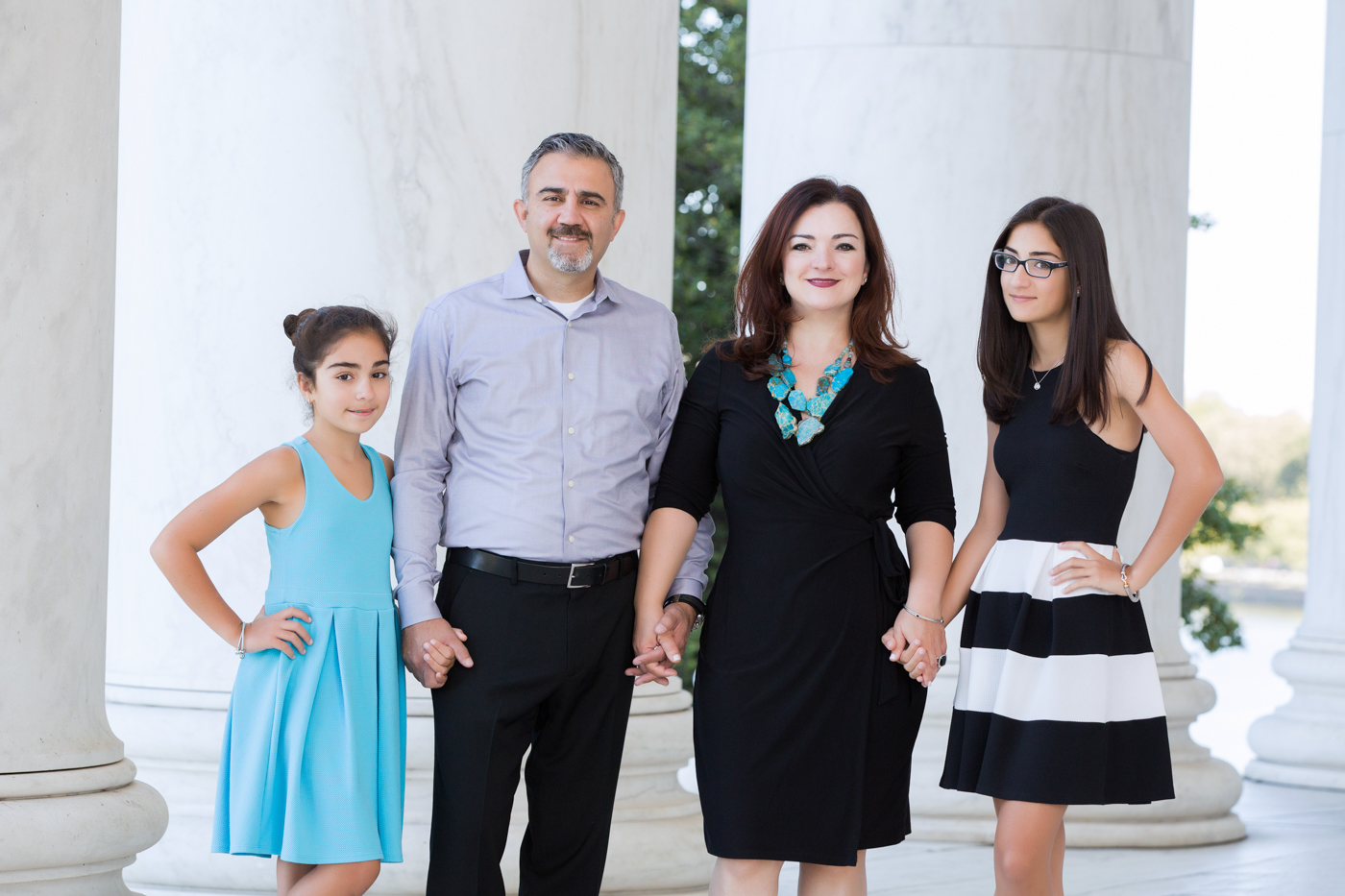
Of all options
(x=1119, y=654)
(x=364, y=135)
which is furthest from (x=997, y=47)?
(x=1119, y=654)

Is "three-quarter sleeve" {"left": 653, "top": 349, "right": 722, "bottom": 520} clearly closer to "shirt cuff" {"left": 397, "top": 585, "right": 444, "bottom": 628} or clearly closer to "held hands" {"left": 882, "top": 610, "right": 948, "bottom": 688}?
"held hands" {"left": 882, "top": 610, "right": 948, "bottom": 688}

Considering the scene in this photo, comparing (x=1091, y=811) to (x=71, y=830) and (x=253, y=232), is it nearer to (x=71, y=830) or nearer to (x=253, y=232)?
(x=253, y=232)

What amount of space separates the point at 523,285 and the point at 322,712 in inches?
158

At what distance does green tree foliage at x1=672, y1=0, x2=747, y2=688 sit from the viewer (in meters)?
62.0

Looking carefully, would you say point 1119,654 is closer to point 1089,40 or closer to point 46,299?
point 46,299

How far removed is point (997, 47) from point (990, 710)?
40.5ft

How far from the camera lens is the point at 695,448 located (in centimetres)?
1323

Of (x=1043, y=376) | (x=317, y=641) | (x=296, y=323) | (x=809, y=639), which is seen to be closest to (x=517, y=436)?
(x=296, y=323)

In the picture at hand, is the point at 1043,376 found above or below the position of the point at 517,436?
above

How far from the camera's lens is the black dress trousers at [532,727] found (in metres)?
12.8

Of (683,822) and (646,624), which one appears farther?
(683,822)

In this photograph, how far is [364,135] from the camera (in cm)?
1664

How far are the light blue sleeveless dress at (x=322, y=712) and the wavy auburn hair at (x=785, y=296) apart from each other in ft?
11.9

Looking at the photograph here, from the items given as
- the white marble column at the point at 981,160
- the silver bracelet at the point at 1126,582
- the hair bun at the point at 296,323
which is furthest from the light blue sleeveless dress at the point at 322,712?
the white marble column at the point at 981,160
